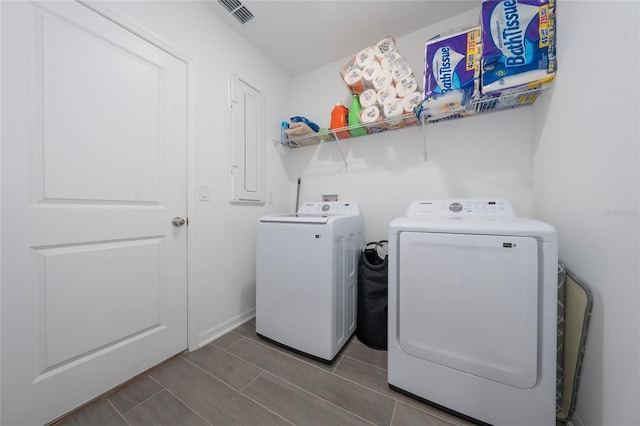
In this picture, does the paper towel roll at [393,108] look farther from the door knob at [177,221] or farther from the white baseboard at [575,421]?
the white baseboard at [575,421]

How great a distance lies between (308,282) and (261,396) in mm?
611

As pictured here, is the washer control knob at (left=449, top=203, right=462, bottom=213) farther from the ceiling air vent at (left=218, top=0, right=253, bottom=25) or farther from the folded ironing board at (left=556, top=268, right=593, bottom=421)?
the ceiling air vent at (left=218, top=0, right=253, bottom=25)

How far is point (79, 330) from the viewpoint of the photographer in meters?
1.04

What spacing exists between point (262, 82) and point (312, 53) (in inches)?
21.6

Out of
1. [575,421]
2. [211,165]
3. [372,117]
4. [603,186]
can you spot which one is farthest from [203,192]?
[575,421]

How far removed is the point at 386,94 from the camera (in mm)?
1620

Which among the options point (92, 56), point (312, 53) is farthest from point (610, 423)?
point (312, 53)

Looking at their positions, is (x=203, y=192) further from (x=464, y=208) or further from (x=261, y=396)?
(x=464, y=208)

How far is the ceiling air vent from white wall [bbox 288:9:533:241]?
789 mm

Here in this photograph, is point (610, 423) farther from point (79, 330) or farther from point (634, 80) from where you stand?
point (79, 330)

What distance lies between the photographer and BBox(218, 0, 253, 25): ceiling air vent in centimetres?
151

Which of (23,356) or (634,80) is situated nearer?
(634,80)

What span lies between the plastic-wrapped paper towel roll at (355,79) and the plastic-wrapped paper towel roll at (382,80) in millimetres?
114

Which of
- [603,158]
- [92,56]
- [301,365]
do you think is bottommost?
[301,365]
